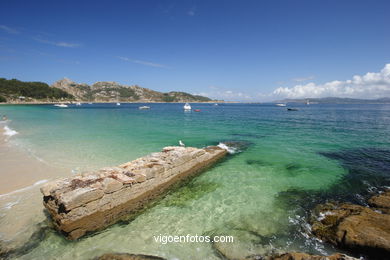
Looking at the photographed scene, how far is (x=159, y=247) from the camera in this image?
659 centimetres

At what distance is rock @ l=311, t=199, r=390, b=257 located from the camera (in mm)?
5965

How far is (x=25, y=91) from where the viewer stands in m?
139

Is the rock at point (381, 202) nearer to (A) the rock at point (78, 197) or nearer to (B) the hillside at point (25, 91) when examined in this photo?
(A) the rock at point (78, 197)

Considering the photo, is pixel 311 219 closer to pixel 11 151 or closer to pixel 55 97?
pixel 11 151

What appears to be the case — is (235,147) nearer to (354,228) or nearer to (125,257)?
(354,228)

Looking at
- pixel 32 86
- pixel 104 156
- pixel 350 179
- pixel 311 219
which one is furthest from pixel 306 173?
pixel 32 86

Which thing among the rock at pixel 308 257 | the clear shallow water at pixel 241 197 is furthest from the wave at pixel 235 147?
the rock at pixel 308 257

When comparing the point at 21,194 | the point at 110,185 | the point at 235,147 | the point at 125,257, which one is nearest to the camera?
the point at 125,257

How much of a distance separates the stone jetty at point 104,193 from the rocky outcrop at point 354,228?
762 cm

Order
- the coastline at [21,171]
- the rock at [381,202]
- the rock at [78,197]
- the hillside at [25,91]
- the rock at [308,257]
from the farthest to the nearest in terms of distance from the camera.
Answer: the hillside at [25,91]
the coastline at [21,171]
the rock at [381,202]
the rock at [78,197]
the rock at [308,257]

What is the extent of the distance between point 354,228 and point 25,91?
190216 mm

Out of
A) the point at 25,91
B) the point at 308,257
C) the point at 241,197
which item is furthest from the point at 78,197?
the point at 25,91

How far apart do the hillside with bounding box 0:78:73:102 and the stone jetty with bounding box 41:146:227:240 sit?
157877mm

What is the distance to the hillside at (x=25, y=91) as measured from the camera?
126 m
